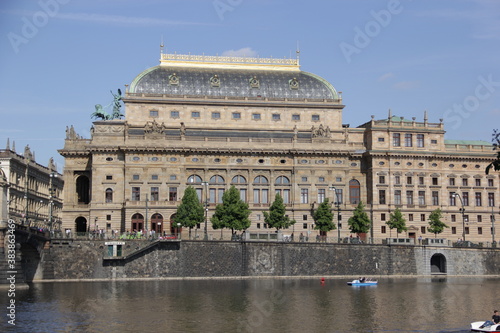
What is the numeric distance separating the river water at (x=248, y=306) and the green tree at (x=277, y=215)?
20.5 metres

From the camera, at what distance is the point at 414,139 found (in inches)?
5704

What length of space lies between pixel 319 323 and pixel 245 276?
151 ft

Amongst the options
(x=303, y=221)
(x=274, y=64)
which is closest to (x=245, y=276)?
(x=303, y=221)

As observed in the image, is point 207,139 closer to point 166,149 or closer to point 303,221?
point 166,149

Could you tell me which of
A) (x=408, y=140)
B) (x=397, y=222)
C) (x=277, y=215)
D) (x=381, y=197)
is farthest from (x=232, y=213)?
(x=408, y=140)

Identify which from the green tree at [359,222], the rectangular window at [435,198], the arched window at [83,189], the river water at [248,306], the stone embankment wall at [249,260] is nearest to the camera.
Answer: the river water at [248,306]

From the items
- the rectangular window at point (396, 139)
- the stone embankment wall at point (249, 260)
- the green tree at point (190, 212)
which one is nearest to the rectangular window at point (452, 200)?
the rectangular window at point (396, 139)

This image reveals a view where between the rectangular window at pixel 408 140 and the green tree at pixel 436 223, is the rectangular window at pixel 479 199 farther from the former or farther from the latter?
the rectangular window at pixel 408 140

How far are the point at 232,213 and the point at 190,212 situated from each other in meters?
6.43

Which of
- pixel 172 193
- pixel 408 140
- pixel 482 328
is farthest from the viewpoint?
pixel 408 140

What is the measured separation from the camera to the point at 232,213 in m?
126

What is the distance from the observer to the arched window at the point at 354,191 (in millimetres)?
143500

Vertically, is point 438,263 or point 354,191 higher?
point 354,191

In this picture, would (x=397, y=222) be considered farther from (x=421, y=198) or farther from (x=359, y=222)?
(x=421, y=198)
